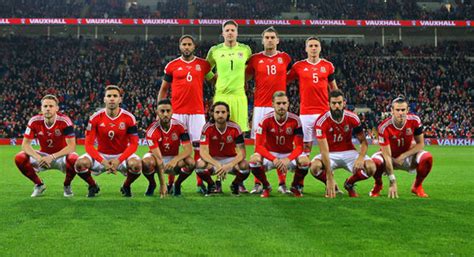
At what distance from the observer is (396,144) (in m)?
7.23

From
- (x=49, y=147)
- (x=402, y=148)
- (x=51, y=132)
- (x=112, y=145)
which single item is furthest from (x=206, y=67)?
(x=402, y=148)

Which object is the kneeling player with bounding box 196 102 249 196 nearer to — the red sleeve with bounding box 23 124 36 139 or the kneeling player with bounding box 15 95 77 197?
the kneeling player with bounding box 15 95 77 197

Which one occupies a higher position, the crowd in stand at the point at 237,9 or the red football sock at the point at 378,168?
the crowd in stand at the point at 237,9

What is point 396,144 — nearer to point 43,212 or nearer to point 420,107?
point 43,212

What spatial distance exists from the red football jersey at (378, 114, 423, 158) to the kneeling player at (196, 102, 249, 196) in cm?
185

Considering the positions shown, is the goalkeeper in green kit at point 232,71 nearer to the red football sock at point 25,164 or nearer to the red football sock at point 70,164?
the red football sock at point 70,164

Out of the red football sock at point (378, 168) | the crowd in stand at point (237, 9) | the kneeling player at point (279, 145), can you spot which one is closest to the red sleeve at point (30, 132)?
the kneeling player at point (279, 145)

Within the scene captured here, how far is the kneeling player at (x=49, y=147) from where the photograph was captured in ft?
22.8

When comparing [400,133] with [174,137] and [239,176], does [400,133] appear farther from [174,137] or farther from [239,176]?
[174,137]

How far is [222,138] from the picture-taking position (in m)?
7.21

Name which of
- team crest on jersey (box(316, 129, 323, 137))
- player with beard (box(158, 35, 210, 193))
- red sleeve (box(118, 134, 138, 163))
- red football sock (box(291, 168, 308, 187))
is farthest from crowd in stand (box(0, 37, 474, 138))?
team crest on jersey (box(316, 129, 323, 137))

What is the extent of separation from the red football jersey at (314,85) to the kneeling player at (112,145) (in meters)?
2.44

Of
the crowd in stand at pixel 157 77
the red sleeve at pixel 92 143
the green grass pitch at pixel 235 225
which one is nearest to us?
the green grass pitch at pixel 235 225

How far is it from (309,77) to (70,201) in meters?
3.60
